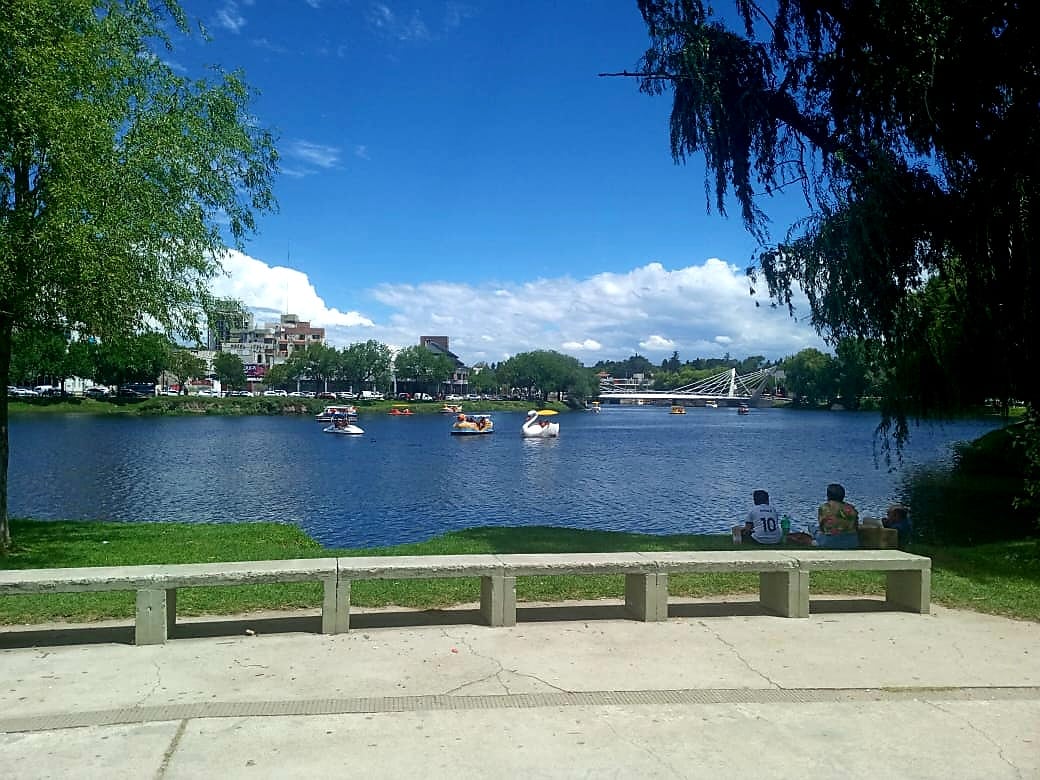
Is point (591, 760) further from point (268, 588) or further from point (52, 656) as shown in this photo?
point (268, 588)

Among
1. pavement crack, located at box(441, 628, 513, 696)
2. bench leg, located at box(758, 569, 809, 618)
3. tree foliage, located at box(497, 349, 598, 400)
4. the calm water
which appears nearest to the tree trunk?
the calm water

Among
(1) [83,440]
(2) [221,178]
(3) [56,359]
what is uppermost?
(2) [221,178]

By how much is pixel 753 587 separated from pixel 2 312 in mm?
9376

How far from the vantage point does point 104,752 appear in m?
4.60

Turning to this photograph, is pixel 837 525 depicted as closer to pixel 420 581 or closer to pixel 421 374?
pixel 420 581

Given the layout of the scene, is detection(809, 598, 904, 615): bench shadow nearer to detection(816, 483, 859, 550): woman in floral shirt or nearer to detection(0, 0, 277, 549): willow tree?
detection(816, 483, 859, 550): woman in floral shirt

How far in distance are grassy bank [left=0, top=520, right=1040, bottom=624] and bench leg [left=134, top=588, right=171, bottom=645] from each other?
1.29 metres

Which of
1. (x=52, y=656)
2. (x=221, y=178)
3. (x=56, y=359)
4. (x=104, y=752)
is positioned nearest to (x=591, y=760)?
(x=104, y=752)

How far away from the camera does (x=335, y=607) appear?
7074 millimetres

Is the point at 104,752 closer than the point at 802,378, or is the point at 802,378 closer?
the point at 104,752

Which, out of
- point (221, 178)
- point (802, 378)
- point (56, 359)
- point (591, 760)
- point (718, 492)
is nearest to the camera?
point (591, 760)

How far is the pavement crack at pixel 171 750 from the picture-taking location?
4342 millimetres

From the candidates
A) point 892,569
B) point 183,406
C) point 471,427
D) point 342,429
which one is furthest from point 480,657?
point 183,406

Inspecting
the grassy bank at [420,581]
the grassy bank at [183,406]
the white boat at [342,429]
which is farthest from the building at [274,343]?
the grassy bank at [420,581]
